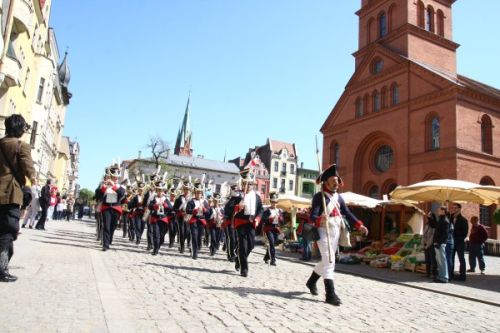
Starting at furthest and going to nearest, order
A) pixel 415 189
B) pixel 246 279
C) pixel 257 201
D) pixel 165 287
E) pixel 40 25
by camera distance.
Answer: pixel 40 25 → pixel 415 189 → pixel 257 201 → pixel 246 279 → pixel 165 287

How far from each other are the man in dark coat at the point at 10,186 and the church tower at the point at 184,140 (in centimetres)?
10906

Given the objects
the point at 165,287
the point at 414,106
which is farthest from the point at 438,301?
the point at 414,106

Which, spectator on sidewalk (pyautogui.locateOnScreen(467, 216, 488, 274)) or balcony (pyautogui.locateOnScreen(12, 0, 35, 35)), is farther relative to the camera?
balcony (pyautogui.locateOnScreen(12, 0, 35, 35))

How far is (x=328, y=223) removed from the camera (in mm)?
6578

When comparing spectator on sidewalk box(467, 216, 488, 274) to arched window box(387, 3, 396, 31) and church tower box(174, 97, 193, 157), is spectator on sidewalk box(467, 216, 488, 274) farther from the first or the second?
church tower box(174, 97, 193, 157)

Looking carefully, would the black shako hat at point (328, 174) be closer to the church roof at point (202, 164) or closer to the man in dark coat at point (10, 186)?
the man in dark coat at point (10, 186)

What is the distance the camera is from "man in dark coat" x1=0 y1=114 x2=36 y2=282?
18.2ft

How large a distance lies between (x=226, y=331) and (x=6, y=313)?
7.33ft

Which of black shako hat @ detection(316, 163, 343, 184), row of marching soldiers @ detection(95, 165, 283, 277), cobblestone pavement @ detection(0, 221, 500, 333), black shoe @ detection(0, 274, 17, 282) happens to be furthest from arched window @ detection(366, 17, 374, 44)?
black shoe @ detection(0, 274, 17, 282)

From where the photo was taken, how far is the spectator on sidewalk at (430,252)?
440 inches

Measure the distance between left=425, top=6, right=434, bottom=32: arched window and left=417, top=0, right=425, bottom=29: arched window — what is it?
450mm

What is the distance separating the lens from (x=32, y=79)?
103 ft

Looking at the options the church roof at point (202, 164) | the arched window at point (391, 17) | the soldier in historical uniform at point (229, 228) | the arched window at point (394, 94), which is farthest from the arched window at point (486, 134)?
the church roof at point (202, 164)

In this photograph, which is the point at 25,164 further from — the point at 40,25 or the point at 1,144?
the point at 40,25
